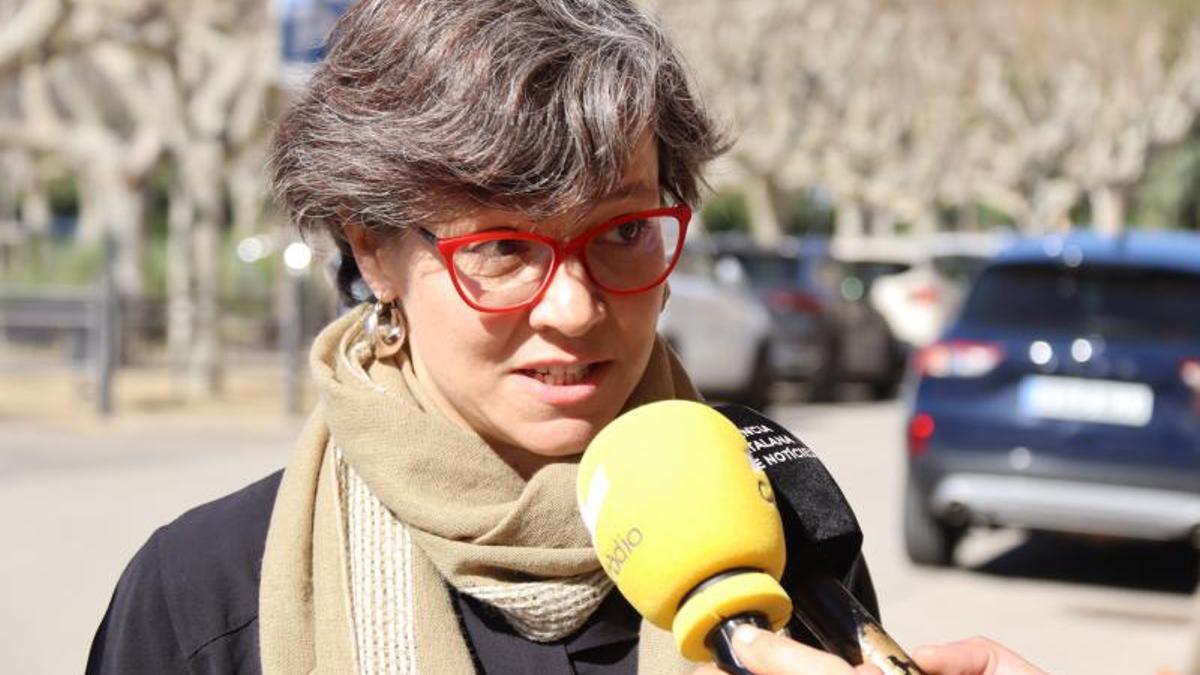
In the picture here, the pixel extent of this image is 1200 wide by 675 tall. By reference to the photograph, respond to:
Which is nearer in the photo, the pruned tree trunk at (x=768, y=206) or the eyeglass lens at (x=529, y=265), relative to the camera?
the eyeglass lens at (x=529, y=265)

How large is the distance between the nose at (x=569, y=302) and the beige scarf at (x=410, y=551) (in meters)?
0.21

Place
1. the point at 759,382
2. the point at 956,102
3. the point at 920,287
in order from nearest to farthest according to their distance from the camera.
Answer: the point at 759,382, the point at 920,287, the point at 956,102

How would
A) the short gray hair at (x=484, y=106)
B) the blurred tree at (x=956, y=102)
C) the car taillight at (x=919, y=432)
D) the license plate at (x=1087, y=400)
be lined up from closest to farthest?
1. the short gray hair at (x=484, y=106)
2. the license plate at (x=1087, y=400)
3. the car taillight at (x=919, y=432)
4. the blurred tree at (x=956, y=102)

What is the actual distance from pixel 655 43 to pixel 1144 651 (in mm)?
6153

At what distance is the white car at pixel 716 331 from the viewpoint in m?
16.8

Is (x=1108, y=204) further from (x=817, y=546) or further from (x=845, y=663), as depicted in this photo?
(x=845, y=663)

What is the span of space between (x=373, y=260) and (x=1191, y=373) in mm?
6699

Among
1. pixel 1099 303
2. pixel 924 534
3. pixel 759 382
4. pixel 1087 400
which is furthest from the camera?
Answer: pixel 759 382

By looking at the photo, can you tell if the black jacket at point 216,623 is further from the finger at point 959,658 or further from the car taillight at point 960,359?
the car taillight at point 960,359

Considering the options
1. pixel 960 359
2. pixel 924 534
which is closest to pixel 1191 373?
pixel 960 359

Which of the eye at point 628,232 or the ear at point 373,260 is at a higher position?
the eye at point 628,232

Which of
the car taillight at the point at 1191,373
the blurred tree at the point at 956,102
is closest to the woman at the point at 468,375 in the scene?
the car taillight at the point at 1191,373

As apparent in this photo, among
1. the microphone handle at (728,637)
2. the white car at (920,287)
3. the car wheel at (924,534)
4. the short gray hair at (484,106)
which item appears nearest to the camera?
the microphone handle at (728,637)

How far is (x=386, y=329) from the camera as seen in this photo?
2451mm
